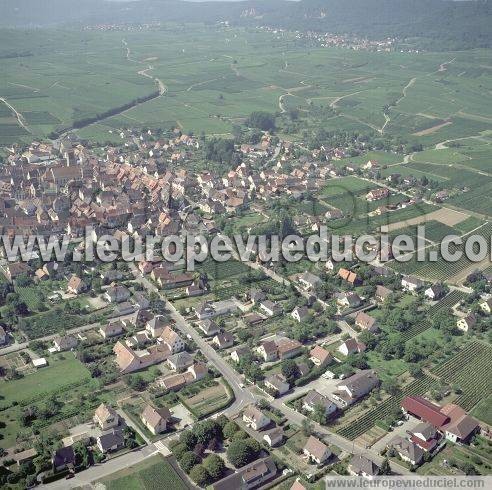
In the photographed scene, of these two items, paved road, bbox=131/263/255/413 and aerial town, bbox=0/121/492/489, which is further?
paved road, bbox=131/263/255/413

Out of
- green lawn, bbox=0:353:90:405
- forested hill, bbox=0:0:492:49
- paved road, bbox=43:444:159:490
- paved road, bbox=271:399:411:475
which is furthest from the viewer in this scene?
forested hill, bbox=0:0:492:49

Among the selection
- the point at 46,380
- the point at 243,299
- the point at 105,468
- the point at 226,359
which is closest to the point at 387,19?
the point at 243,299

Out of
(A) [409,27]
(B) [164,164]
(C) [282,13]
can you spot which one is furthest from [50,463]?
(C) [282,13]

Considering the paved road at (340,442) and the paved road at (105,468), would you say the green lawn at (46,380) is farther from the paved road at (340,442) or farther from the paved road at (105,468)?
the paved road at (340,442)

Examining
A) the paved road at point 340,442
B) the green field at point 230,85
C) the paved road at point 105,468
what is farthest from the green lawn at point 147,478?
the green field at point 230,85

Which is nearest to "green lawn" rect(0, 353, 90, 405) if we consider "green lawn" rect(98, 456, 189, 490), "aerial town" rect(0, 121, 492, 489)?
"aerial town" rect(0, 121, 492, 489)

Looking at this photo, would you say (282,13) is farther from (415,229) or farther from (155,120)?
(415,229)

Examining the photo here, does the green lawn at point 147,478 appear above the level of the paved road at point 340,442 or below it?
above

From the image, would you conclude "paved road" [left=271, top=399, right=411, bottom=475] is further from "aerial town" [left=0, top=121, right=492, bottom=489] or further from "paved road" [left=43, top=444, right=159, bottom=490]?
"paved road" [left=43, top=444, right=159, bottom=490]
